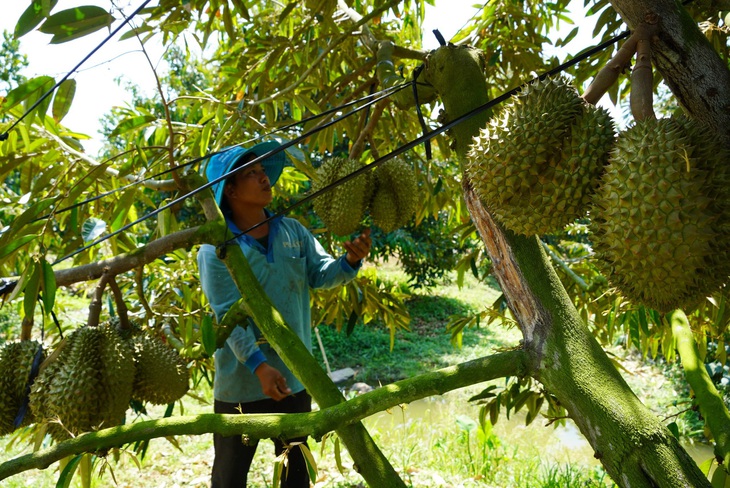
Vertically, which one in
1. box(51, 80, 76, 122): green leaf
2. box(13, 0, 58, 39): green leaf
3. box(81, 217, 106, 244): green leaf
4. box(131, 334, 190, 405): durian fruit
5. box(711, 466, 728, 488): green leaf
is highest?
box(13, 0, 58, 39): green leaf

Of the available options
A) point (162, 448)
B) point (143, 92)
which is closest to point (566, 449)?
point (162, 448)

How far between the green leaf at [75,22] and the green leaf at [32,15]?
Answer: 46 millimetres

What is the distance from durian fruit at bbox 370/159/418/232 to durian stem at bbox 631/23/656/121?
1121mm

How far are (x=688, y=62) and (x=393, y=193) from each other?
121 centimetres

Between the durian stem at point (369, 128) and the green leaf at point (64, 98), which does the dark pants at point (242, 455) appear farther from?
the green leaf at point (64, 98)

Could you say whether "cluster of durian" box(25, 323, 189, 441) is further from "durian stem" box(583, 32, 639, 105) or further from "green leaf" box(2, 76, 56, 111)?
"durian stem" box(583, 32, 639, 105)

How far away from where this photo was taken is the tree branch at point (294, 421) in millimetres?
892

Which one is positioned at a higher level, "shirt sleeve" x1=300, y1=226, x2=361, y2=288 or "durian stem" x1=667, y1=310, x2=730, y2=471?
"shirt sleeve" x1=300, y1=226, x2=361, y2=288

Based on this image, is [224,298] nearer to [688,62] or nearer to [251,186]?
[251,186]

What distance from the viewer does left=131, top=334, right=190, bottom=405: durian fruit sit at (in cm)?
141

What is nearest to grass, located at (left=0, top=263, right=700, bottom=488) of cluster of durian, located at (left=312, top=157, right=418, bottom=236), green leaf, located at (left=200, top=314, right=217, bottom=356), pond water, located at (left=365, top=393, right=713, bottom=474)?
pond water, located at (left=365, top=393, right=713, bottom=474)

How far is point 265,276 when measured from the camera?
2064mm

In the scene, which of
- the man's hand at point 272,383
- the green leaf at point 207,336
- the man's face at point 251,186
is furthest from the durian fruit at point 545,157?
the man's face at point 251,186

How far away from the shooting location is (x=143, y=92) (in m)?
12.9
